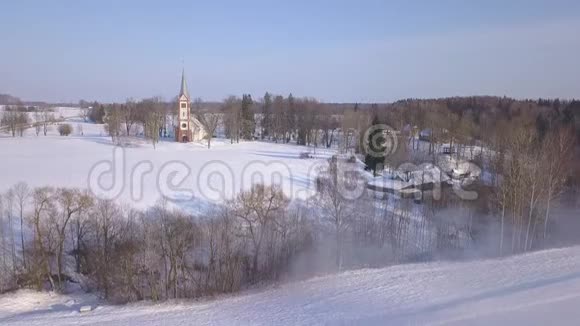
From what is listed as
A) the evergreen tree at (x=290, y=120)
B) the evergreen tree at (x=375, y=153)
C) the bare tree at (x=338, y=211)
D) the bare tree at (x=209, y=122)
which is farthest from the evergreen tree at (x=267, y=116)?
the bare tree at (x=338, y=211)

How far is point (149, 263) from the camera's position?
17844 mm

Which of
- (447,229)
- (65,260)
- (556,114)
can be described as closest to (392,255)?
(447,229)

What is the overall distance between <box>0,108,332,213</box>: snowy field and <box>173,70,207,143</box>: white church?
2447mm

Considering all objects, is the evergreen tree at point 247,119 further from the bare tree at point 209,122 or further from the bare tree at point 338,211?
the bare tree at point 338,211

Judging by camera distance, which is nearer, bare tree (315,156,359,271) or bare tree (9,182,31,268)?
bare tree (9,182,31,268)

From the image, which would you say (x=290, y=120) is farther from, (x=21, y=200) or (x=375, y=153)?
(x=21, y=200)

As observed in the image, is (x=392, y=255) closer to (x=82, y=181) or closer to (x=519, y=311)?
(x=519, y=311)

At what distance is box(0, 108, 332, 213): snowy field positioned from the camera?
89.5 ft

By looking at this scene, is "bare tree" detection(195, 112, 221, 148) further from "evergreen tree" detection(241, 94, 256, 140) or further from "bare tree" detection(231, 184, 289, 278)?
"bare tree" detection(231, 184, 289, 278)

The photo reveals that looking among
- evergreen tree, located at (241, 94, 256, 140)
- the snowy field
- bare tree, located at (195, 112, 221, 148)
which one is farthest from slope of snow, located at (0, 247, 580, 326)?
evergreen tree, located at (241, 94, 256, 140)

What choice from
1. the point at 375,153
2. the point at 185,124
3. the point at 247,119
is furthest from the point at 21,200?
the point at 247,119

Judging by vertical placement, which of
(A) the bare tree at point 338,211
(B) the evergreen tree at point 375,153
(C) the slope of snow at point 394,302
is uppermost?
(B) the evergreen tree at point 375,153

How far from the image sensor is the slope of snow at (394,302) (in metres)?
13.0

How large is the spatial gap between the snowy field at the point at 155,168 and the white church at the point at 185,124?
2447 millimetres
